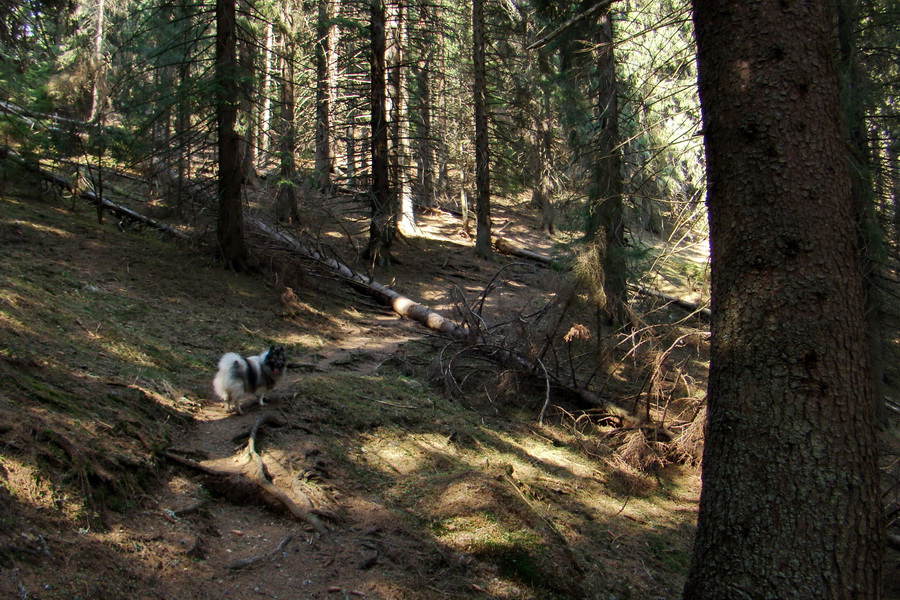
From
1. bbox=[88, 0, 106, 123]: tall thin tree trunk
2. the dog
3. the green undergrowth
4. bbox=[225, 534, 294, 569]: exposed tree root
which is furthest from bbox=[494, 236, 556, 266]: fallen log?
bbox=[225, 534, 294, 569]: exposed tree root

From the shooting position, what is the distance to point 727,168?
381cm

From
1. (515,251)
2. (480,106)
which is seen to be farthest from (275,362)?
(515,251)

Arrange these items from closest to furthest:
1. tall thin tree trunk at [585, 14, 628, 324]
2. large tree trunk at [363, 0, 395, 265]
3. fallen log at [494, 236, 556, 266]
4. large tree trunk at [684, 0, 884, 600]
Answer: large tree trunk at [684, 0, 884, 600] < tall thin tree trunk at [585, 14, 628, 324] < large tree trunk at [363, 0, 395, 265] < fallen log at [494, 236, 556, 266]

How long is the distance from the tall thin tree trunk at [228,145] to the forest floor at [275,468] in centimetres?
134

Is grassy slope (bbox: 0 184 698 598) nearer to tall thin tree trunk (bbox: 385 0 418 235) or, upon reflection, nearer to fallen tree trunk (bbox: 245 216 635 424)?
fallen tree trunk (bbox: 245 216 635 424)

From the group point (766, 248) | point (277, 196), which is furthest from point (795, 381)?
point (277, 196)

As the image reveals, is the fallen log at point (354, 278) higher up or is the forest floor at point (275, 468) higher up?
the fallen log at point (354, 278)

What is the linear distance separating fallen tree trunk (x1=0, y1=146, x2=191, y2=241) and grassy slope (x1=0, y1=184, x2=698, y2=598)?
9.15 feet

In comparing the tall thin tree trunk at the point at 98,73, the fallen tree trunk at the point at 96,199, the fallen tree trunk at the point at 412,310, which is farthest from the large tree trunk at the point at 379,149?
the tall thin tree trunk at the point at 98,73

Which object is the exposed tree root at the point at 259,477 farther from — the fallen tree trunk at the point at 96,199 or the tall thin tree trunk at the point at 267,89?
the fallen tree trunk at the point at 96,199

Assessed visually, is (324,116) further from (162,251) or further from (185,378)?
(185,378)

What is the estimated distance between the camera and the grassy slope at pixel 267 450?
4023mm

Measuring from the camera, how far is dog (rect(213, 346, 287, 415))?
7.19 meters

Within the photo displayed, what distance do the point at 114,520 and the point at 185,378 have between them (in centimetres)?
402
